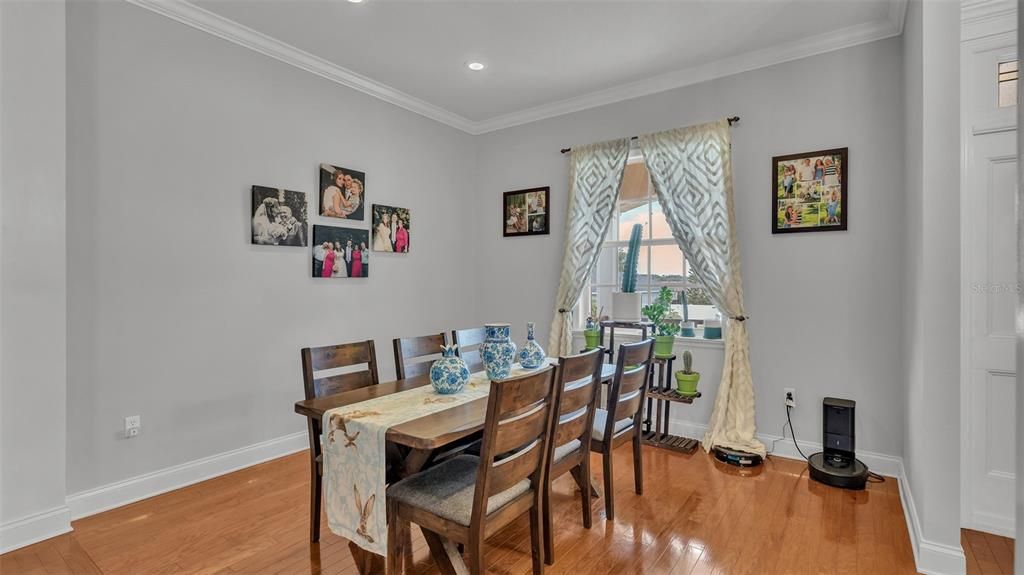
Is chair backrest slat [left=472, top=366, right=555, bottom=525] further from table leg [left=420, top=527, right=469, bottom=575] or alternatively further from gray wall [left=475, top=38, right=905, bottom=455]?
gray wall [left=475, top=38, right=905, bottom=455]

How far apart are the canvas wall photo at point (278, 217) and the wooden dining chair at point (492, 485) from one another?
2.21 m

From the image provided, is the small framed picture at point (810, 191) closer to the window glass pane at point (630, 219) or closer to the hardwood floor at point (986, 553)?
the window glass pane at point (630, 219)

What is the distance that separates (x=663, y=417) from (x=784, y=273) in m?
1.41

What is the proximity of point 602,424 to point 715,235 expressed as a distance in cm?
181

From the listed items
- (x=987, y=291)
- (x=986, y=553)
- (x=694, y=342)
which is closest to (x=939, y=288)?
(x=987, y=291)

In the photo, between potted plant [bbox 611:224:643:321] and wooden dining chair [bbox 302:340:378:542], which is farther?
potted plant [bbox 611:224:643:321]

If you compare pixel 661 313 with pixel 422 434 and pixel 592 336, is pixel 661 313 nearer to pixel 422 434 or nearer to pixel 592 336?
pixel 592 336

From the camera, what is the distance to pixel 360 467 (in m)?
1.84

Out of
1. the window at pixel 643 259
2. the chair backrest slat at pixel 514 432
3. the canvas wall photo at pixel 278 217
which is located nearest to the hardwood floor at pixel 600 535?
the chair backrest slat at pixel 514 432

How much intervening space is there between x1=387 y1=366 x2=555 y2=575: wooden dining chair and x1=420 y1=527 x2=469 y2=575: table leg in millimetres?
124

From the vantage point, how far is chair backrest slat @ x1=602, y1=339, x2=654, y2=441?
2.51 metres

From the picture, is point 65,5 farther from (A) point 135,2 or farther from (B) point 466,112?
(B) point 466,112

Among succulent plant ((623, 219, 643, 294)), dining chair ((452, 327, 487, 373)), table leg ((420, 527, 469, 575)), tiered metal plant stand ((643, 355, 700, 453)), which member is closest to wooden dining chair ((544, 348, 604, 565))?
table leg ((420, 527, 469, 575))

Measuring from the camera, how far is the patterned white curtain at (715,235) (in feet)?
11.5
